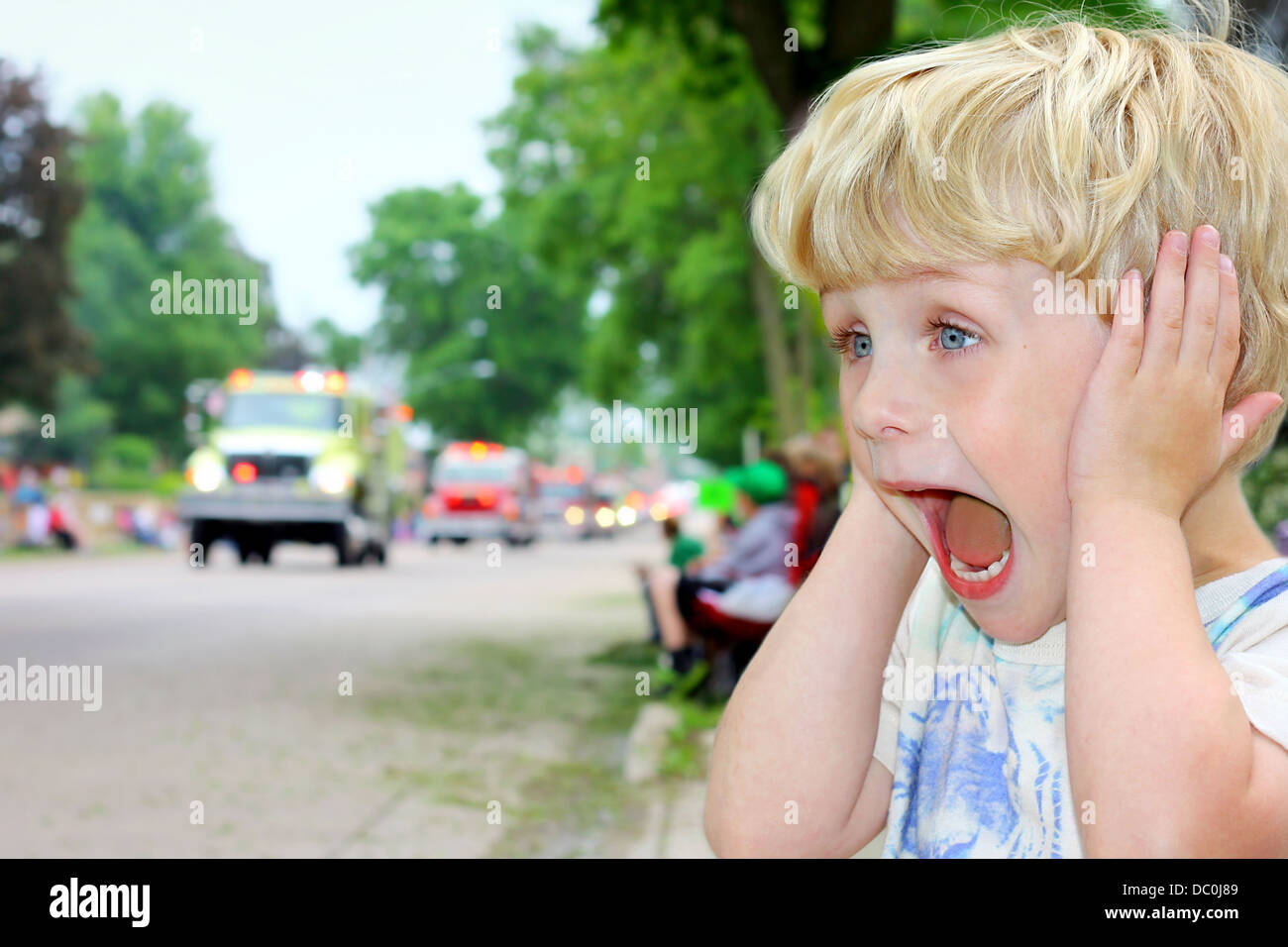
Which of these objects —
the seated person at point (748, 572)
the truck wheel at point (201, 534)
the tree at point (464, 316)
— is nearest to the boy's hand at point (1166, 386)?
the seated person at point (748, 572)

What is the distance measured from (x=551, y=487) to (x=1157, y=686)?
168ft

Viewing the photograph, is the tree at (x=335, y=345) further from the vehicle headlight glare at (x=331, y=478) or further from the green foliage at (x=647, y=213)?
the vehicle headlight glare at (x=331, y=478)

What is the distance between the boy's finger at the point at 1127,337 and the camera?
111 centimetres

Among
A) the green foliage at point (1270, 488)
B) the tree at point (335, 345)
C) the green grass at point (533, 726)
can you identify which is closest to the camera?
the green foliage at point (1270, 488)

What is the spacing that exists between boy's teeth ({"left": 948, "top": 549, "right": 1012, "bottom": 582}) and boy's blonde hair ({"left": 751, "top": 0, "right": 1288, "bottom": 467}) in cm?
20

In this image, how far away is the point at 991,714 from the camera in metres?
1.41

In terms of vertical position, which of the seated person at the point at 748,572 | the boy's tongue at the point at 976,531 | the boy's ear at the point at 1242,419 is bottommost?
the seated person at the point at 748,572

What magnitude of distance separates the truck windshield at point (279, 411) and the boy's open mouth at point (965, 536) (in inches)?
877

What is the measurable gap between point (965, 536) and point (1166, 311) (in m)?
0.28

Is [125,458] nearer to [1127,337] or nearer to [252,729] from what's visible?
[252,729]

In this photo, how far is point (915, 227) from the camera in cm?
121

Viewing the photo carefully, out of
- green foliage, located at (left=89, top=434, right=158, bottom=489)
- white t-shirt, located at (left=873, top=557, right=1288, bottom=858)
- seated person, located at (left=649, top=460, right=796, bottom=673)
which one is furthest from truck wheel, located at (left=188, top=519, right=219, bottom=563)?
green foliage, located at (left=89, top=434, right=158, bottom=489)

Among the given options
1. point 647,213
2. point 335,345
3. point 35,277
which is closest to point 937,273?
point 647,213

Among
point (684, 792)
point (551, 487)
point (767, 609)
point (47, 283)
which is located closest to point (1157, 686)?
point (684, 792)
